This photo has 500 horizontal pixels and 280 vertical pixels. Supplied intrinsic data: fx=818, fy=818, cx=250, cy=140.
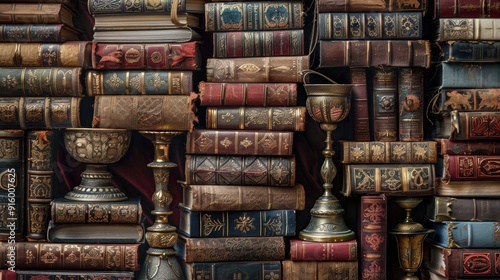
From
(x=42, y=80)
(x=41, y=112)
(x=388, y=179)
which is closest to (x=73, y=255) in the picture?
(x=41, y=112)

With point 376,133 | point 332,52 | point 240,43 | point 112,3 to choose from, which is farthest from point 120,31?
point 376,133

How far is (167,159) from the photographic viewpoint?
149 inches

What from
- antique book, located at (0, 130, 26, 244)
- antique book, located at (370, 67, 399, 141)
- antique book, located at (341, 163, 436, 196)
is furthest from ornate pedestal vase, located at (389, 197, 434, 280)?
antique book, located at (0, 130, 26, 244)

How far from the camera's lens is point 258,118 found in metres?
3.72

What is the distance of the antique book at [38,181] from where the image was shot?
3.73 metres

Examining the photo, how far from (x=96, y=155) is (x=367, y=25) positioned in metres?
1.36

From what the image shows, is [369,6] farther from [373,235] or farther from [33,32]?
[33,32]

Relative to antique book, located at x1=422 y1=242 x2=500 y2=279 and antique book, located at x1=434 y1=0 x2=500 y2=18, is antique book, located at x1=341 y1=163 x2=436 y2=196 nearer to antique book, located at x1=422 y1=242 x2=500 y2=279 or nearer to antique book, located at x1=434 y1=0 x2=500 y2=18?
antique book, located at x1=422 y1=242 x2=500 y2=279

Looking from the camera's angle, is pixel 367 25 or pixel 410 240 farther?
pixel 410 240

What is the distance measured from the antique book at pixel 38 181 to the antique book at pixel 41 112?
54mm

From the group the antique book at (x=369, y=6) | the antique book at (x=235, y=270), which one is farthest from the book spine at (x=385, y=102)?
the antique book at (x=235, y=270)

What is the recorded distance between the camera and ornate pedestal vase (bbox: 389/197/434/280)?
3.79 metres

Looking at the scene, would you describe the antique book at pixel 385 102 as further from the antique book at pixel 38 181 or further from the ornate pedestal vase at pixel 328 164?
the antique book at pixel 38 181

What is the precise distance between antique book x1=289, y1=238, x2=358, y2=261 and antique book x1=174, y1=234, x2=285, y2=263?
83 millimetres
